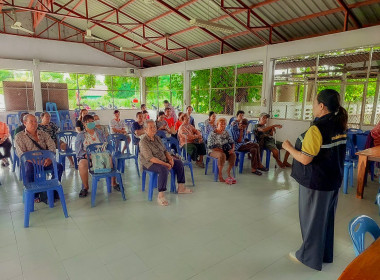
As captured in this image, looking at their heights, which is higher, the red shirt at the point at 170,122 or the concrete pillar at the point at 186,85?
the concrete pillar at the point at 186,85

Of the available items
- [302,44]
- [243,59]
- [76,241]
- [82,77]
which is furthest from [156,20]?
[76,241]

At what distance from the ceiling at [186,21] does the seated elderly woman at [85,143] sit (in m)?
3.35

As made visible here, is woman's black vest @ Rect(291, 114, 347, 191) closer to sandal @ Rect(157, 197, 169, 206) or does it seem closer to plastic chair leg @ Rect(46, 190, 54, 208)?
sandal @ Rect(157, 197, 169, 206)

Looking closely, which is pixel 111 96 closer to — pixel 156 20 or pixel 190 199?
pixel 156 20

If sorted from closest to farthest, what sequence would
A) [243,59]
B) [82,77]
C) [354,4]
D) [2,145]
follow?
1. [2,145]
2. [354,4]
3. [243,59]
4. [82,77]

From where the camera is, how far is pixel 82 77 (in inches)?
459

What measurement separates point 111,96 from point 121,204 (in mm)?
10253

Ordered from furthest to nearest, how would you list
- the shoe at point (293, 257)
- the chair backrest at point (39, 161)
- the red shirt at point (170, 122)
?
the red shirt at point (170, 122)
the chair backrest at point (39, 161)
the shoe at point (293, 257)

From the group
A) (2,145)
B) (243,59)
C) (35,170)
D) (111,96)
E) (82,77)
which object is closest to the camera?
(35,170)

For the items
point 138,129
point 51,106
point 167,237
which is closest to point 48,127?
point 138,129

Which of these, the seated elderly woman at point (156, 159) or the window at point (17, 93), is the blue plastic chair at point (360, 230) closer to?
the seated elderly woman at point (156, 159)

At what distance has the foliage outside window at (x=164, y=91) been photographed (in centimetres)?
1164

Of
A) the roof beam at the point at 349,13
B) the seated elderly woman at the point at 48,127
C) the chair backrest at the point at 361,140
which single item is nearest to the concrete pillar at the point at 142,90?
the seated elderly woman at the point at 48,127

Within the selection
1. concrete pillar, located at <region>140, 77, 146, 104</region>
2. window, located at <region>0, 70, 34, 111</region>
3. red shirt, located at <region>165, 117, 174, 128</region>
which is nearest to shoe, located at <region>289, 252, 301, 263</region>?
red shirt, located at <region>165, 117, 174, 128</region>
